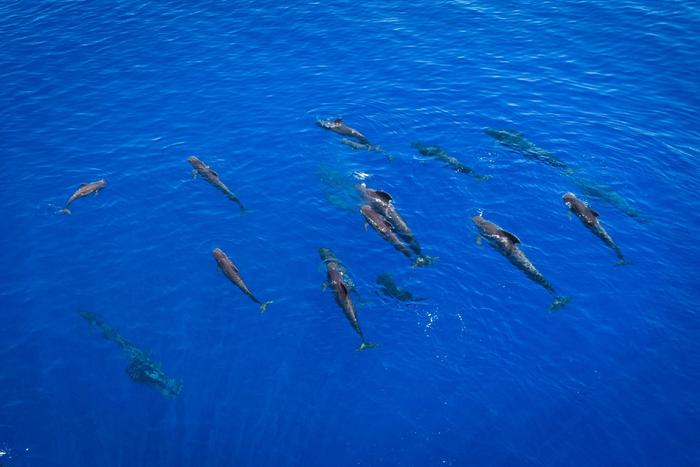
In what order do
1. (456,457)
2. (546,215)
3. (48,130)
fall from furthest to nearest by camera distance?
(48,130)
(546,215)
(456,457)

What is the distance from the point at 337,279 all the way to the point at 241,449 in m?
7.53

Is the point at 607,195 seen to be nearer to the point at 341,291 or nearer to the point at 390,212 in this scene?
the point at 390,212

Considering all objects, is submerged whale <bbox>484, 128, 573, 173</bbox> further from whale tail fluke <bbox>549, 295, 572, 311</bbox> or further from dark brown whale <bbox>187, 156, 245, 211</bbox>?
dark brown whale <bbox>187, 156, 245, 211</bbox>

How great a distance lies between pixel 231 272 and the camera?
72.6ft

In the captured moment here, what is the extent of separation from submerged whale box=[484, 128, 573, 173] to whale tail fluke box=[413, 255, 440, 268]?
30.4ft

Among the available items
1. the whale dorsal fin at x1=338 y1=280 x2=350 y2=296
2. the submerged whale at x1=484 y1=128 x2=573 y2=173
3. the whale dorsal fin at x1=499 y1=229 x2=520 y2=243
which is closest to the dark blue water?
the submerged whale at x1=484 y1=128 x2=573 y2=173

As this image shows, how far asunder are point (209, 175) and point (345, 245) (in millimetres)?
8436

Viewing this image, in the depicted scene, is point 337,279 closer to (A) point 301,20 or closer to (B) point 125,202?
(B) point 125,202

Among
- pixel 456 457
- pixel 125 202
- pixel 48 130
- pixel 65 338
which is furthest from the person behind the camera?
pixel 48 130

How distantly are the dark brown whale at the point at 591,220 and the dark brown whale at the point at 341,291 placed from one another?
38.3 ft

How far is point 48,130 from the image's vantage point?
30891mm

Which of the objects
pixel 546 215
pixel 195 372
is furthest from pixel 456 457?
pixel 546 215

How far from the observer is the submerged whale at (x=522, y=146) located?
2734cm

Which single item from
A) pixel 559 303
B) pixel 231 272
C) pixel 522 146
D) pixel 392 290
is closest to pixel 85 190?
pixel 231 272
